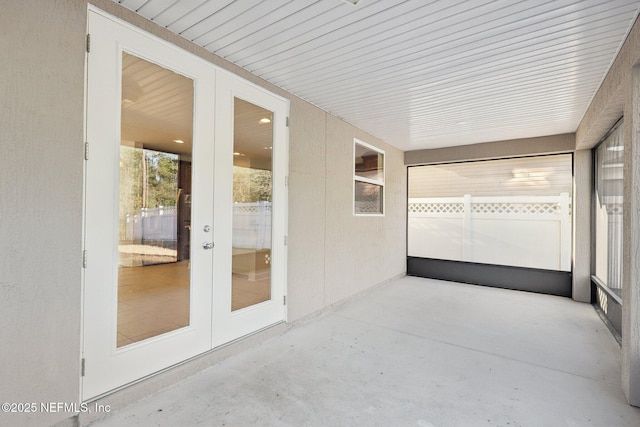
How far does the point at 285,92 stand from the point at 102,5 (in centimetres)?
180

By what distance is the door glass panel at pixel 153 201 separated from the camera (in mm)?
2188

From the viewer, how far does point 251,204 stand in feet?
10.2

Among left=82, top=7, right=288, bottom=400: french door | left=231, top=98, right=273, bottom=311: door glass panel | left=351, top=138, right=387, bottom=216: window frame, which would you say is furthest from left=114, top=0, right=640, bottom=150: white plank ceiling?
left=351, top=138, right=387, bottom=216: window frame

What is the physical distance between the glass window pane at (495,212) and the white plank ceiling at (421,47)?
1741mm

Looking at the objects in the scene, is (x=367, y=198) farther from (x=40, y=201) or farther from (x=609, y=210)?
(x=40, y=201)

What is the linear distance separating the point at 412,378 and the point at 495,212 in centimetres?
445

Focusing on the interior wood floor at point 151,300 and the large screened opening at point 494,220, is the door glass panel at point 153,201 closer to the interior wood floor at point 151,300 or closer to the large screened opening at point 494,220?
the interior wood floor at point 151,300

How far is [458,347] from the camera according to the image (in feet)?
10.2

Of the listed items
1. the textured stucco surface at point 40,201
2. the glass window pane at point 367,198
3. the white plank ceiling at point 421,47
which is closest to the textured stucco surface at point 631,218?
the white plank ceiling at point 421,47

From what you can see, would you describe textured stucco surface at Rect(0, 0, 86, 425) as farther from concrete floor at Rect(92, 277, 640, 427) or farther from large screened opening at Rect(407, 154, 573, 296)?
large screened opening at Rect(407, 154, 573, 296)

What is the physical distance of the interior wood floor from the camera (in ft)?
7.14

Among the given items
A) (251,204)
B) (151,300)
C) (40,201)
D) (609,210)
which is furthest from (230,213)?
(609,210)

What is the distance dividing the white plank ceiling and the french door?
37 centimetres

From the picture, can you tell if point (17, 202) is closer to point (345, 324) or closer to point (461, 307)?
point (345, 324)
